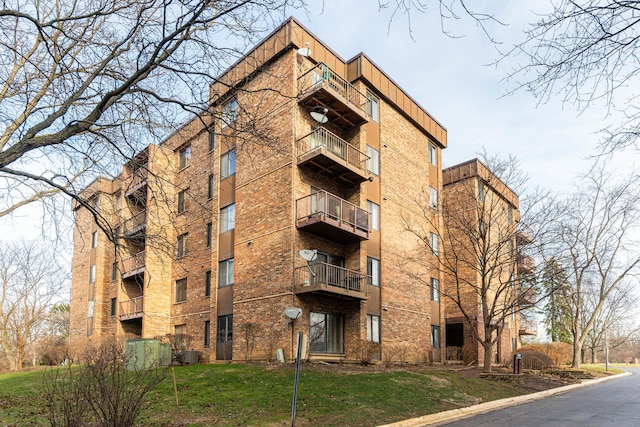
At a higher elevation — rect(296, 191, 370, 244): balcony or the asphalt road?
rect(296, 191, 370, 244): balcony

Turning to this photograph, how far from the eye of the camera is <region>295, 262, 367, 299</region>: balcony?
67.5 ft

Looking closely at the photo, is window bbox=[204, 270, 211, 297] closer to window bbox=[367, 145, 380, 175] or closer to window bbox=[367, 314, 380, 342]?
window bbox=[367, 314, 380, 342]

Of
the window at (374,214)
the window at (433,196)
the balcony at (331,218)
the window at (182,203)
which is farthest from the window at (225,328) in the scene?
the window at (433,196)

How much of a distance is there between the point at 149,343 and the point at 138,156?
13946 mm

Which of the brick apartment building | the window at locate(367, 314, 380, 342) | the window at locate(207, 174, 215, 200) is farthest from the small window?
the window at locate(367, 314, 380, 342)

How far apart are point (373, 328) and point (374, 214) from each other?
18.1 feet

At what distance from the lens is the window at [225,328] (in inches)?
952

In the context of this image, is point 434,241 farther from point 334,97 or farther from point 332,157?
point 334,97

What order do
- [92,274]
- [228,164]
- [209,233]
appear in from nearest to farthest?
[228,164]
[209,233]
[92,274]

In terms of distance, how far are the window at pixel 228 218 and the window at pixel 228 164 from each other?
169 cm

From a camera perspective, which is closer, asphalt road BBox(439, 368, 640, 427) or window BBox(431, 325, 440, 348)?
asphalt road BBox(439, 368, 640, 427)

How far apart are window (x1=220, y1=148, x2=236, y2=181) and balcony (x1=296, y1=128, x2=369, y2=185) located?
488 centimetres

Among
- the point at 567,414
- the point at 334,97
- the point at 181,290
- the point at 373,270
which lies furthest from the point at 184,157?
the point at 567,414

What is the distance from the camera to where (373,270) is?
82.0 feet
